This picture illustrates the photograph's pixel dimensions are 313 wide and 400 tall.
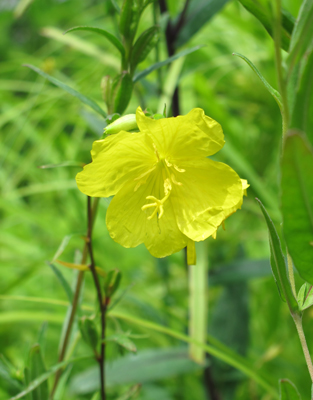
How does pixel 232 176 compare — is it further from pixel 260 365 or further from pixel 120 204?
pixel 260 365

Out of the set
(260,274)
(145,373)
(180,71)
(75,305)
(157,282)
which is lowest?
(157,282)

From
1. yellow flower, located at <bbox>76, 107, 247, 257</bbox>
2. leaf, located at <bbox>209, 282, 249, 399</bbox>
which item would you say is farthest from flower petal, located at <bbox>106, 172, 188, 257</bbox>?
leaf, located at <bbox>209, 282, 249, 399</bbox>

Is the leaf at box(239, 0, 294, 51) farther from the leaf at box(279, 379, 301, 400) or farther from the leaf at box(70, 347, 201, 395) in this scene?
the leaf at box(70, 347, 201, 395)

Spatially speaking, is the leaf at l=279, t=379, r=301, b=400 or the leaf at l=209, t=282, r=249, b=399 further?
the leaf at l=209, t=282, r=249, b=399

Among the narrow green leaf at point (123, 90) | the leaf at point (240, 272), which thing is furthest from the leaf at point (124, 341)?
the leaf at point (240, 272)

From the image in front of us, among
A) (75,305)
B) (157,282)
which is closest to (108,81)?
(75,305)

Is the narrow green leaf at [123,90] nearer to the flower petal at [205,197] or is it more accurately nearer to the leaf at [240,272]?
the flower petal at [205,197]
